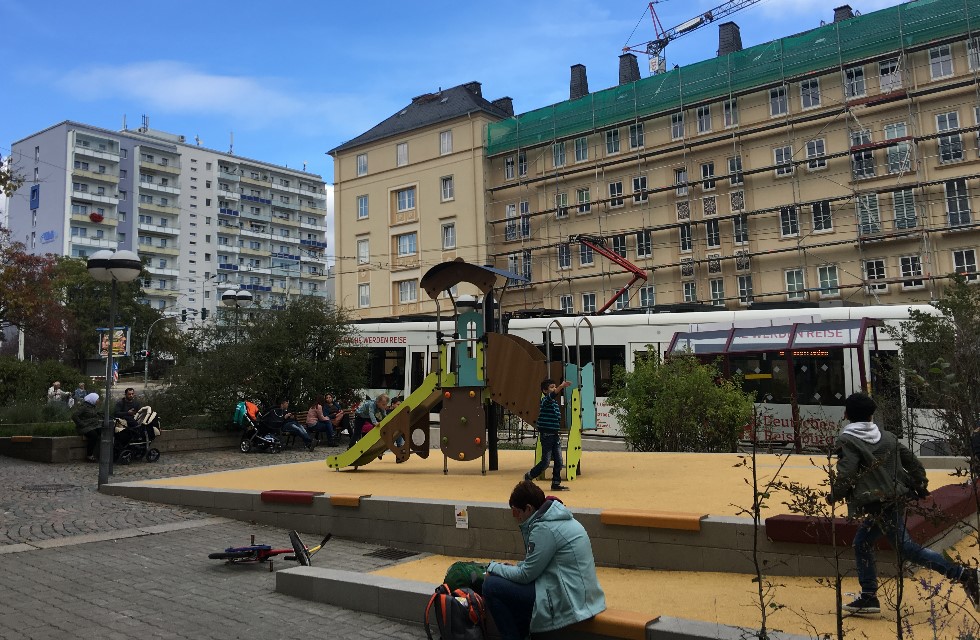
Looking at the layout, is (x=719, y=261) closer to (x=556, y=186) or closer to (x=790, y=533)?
(x=556, y=186)

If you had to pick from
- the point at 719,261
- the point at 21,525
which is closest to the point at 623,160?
the point at 719,261

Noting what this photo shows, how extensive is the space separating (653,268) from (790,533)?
128 feet

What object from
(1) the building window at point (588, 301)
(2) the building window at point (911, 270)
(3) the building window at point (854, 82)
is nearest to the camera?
(2) the building window at point (911, 270)

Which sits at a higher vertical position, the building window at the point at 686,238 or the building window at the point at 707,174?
the building window at the point at 707,174

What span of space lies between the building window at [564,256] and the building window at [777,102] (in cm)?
1408

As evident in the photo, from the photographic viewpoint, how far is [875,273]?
38375 millimetres

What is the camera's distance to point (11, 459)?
651 inches

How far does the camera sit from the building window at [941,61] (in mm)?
36812

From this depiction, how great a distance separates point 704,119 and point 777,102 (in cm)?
404

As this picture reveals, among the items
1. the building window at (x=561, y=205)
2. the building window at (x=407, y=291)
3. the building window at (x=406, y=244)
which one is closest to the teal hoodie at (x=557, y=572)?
the building window at (x=561, y=205)

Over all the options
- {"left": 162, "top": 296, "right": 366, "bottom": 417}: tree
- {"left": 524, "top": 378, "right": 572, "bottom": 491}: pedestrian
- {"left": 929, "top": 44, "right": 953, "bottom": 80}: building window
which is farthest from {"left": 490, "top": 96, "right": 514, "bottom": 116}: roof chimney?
{"left": 524, "top": 378, "right": 572, "bottom": 491}: pedestrian

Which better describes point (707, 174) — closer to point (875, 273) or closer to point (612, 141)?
point (612, 141)

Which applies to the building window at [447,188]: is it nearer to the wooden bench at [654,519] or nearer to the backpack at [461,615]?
the wooden bench at [654,519]

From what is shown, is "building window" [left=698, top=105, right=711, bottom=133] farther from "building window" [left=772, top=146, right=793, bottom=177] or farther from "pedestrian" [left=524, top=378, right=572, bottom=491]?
"pedestrian" [left=524, top=378, right=572, bottom=491]
